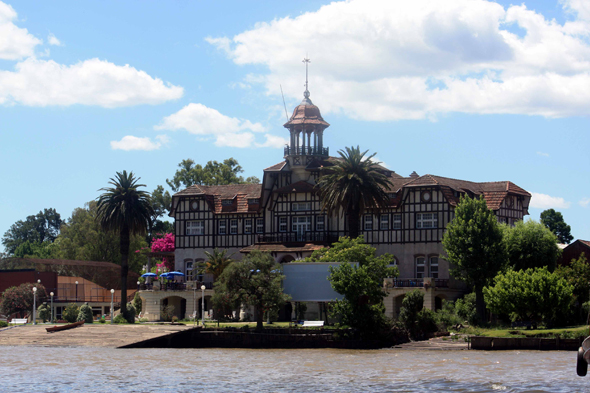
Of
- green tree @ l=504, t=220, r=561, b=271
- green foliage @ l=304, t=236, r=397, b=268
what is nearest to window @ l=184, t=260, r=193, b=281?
green foliage @ l=304, t=236, r=397, b=268

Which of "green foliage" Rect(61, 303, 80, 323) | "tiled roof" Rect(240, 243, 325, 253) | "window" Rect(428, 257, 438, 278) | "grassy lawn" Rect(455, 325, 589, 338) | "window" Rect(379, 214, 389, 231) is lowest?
"grassy lawn" Rect(455, 325, 589, 338)

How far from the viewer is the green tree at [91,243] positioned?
10950 cm

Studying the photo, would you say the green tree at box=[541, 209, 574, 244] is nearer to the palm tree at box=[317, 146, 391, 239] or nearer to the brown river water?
the palm tree at box=[317, 146, 391, 239]

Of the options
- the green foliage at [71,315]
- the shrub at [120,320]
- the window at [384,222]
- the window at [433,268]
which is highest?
the window at [384,222]

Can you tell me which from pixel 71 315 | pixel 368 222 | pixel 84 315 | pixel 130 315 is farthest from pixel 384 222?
pixel 71 315

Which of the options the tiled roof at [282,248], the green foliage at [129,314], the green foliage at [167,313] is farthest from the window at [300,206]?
the green foliage at [129,314]

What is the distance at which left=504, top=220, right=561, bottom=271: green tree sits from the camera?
64688 mm

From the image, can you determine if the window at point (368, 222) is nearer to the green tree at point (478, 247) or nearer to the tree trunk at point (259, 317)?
the green tree at point (478, 247)

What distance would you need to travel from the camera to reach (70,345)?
5941 cm

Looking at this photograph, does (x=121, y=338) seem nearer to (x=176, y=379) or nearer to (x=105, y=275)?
(x=176, y=379)

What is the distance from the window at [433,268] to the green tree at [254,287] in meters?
15.6

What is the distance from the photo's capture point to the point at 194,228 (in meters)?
84.2

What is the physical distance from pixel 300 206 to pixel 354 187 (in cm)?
1158

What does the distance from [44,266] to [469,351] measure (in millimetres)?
55450
